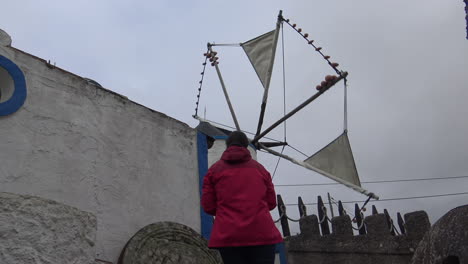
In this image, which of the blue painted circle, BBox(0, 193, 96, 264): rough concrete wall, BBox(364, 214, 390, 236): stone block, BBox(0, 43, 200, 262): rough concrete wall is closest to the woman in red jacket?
BBox(0, 193, 96, 264): rough concrete wall

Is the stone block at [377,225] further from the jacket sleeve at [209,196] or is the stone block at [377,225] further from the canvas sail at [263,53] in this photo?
the jacket sleeve at [209,196]

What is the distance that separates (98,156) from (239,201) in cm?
169

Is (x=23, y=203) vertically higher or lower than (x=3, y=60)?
lower

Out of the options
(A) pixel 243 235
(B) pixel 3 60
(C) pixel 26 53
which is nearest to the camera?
(A) pixel 243 235

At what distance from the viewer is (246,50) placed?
1301cm

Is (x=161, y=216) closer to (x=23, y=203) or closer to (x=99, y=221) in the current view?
(x=99, y=221)

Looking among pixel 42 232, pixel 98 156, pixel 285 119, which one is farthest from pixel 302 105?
pixel 42 232

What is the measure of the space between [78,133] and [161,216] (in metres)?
1.19

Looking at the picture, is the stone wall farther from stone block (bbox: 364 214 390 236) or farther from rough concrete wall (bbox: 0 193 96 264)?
rough concrete wall (bbox: 0 193 96 264)

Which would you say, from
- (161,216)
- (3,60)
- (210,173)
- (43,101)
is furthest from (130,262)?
(3,60)

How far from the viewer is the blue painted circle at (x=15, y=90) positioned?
11.4ft

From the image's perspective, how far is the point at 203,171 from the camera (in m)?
5.16

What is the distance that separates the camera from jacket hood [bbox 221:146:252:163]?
124 inches

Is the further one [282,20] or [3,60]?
[282,20]
